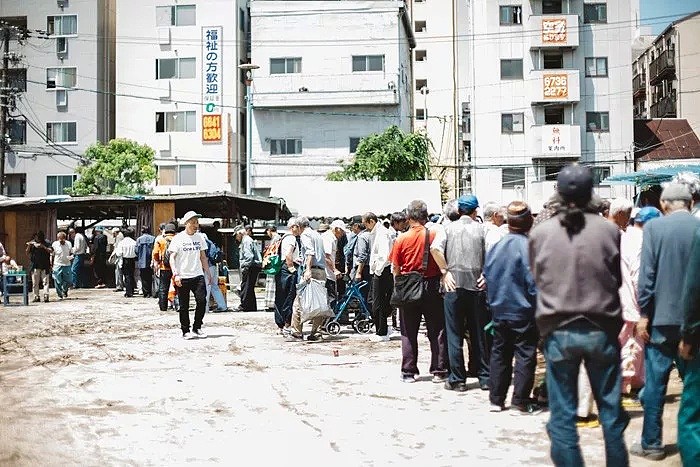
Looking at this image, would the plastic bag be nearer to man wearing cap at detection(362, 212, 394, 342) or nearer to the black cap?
man wearing cap at detection(362, 212, 394, 342)

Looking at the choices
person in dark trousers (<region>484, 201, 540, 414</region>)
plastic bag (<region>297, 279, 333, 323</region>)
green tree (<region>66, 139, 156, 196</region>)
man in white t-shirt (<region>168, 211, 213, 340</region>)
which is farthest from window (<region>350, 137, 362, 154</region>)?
person in dark trousers (<region>484, 201, 540, 414</region>)

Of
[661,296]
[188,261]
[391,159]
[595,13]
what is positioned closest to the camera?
[661,296]

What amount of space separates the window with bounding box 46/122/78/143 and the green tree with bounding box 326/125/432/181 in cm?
2173

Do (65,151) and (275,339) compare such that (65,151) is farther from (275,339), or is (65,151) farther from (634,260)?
(634,260)

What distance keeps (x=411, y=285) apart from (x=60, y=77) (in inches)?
2010

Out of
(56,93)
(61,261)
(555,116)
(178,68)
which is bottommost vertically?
(61,261)

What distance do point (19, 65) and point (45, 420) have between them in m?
53.3

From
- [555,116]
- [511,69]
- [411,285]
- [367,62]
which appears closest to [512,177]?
[555,116]

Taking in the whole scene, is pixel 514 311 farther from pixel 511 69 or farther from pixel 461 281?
pixel 511 69

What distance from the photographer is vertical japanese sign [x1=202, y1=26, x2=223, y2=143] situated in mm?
50906

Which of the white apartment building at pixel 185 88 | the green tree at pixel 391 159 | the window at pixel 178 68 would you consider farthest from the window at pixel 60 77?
the green tree at pixel 391 159

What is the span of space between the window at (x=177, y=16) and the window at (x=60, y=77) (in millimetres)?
7385

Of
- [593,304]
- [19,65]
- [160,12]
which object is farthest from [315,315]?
[19,65]

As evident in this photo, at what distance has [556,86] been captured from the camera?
44625mm
